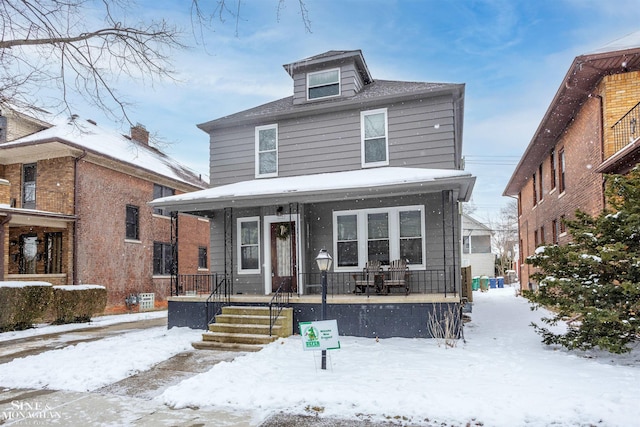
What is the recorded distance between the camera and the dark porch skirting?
9164mm

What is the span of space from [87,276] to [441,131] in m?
12.8

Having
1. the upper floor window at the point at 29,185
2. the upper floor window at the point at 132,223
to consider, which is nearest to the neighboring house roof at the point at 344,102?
the upper floor window at the point at 132,223

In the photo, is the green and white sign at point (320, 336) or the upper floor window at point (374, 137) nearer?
the green and white sign at point (320, 336)

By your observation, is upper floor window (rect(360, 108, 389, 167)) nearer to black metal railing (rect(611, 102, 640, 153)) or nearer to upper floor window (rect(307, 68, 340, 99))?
A: upper floor window (rect(307, 68, 340, 99))

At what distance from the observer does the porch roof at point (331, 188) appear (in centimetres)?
943

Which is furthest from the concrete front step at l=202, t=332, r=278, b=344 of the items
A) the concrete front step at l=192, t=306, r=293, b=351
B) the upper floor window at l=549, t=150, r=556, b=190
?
the upper floor window at l=549, t=150, r=556, b=190

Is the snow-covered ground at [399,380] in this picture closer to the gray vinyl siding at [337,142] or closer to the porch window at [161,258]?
the gray vinyl siding at [337,142]

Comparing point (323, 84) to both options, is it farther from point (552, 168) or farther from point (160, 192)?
point (160, 192)

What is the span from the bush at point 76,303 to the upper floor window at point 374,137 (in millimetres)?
9333

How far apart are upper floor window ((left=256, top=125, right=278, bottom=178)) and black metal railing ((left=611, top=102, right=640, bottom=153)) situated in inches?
330

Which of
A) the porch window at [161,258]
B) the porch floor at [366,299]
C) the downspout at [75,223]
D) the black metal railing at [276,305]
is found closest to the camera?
the porch floor at [366,299]

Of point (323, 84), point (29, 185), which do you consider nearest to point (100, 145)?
point (29, 185)

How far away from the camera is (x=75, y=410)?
5.39 meters

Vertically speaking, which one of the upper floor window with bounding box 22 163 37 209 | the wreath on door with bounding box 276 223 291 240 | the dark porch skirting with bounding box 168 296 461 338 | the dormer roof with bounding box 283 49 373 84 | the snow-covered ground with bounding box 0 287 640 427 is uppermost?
the dormer roof with bounding box 283 49 373 84
